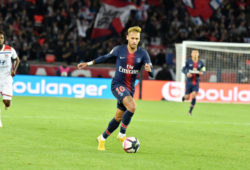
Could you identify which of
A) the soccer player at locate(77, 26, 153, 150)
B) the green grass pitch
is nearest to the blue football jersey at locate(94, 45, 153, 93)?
the soccer player at locate(77, 26, 153, 150)

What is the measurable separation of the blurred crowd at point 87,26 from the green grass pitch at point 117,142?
9934 millimetres

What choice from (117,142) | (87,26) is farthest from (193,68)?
(87,26)

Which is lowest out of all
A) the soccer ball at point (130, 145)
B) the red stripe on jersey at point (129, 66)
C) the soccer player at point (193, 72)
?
the soccer player at point (193, 72)

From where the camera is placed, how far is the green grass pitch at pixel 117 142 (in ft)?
23.1

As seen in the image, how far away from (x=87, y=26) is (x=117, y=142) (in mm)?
19900

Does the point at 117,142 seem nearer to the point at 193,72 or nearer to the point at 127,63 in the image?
the point at 127,63

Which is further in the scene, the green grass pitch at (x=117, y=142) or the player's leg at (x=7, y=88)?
the player's leg at (x=7, y=88)

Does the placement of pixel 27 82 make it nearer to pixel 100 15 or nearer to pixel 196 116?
pixel 100 15

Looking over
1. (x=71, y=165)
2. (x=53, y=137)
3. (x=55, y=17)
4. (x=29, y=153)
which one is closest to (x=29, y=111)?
(x=53, y=137)

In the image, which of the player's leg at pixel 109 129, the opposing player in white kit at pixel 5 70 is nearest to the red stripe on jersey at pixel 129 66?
the player's leg at pixel 109 129

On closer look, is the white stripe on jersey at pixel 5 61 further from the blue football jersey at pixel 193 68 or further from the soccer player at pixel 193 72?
the blue football jersey at pixel 193 68

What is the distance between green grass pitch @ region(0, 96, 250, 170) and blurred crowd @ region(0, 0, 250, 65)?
9.93m

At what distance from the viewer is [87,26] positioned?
29.0 metres

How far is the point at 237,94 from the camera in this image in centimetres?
2394
